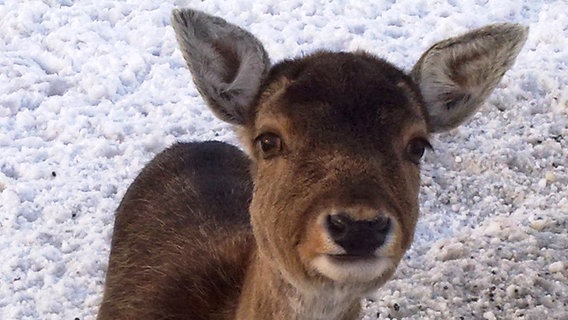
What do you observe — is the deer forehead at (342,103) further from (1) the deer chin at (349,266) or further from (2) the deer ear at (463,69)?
(1) the deer chin at (349,266)

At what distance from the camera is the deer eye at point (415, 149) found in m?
Result: 3.74

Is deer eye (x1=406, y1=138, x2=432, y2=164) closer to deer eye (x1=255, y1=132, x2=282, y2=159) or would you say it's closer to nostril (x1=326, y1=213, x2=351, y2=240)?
deer eye (x1=255, y1=132, x2=282, y2=159)

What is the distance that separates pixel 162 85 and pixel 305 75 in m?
4.93

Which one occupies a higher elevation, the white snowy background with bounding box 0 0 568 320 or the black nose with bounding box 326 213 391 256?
the black nose with bounding box 326 213 391 256

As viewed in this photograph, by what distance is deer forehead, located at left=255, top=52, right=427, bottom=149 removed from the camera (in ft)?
11.6

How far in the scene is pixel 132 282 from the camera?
499 cm

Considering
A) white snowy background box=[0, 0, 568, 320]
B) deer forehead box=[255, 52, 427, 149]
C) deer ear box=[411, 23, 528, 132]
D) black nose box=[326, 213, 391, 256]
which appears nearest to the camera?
black nose box=[326, 213, 391, 256]

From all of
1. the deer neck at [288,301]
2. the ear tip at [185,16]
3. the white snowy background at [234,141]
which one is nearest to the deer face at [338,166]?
the deer neck at [288,301]

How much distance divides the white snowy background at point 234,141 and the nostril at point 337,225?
280 cm

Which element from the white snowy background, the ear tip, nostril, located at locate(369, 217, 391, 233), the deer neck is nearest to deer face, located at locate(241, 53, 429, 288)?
nostril, located at locate(369, 217, 391, 233)

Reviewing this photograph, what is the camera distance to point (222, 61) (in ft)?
14.0

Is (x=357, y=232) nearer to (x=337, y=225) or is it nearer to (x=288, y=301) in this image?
(x=337, y=225)

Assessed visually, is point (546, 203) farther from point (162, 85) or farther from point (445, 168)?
point (162, 85)

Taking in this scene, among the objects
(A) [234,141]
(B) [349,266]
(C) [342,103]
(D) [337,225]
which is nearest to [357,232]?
(D) [337,225]
